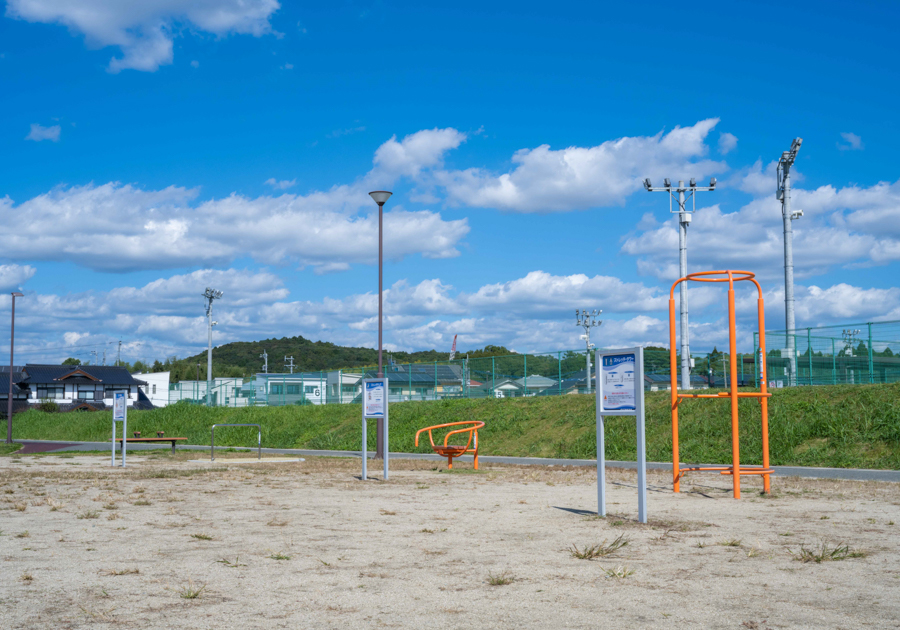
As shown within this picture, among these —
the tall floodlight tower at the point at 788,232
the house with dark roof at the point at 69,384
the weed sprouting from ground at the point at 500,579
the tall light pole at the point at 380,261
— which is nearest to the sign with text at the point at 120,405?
the tall light pole at the point at 380,261

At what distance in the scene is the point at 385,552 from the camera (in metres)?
6.53

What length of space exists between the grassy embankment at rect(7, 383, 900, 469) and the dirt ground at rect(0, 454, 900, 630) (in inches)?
247

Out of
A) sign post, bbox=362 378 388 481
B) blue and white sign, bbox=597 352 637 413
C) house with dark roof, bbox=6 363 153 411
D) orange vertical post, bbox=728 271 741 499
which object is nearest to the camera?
blue and white sign, bbox=597 352 637 413

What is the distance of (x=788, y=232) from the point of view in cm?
2894

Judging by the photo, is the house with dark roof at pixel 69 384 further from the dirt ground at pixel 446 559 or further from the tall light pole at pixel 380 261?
the dirt ground at pixel 446 559

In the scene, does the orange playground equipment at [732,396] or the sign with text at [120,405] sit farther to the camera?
the sign with text at [120,405]

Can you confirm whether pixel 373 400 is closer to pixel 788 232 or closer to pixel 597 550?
pixel 597 550

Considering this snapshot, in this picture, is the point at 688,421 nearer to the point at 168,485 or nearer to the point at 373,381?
the point at 373,381

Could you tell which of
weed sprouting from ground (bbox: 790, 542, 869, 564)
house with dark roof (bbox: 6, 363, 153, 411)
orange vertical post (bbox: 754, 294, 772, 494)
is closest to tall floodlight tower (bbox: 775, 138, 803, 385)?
orange vertical post (bbox: 754, 294, 772, 494)

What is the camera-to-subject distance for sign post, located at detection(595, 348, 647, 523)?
816cm

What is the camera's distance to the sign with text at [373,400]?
13.7 metres

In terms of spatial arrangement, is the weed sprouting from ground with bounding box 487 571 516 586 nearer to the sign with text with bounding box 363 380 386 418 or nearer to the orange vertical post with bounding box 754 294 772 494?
the orange vertical post with bounding box 754 294 772 494

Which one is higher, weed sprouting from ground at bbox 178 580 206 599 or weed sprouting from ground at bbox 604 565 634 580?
weed sprouting from ground at bbox 178 580 206 599

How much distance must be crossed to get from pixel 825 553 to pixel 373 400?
341 inches
